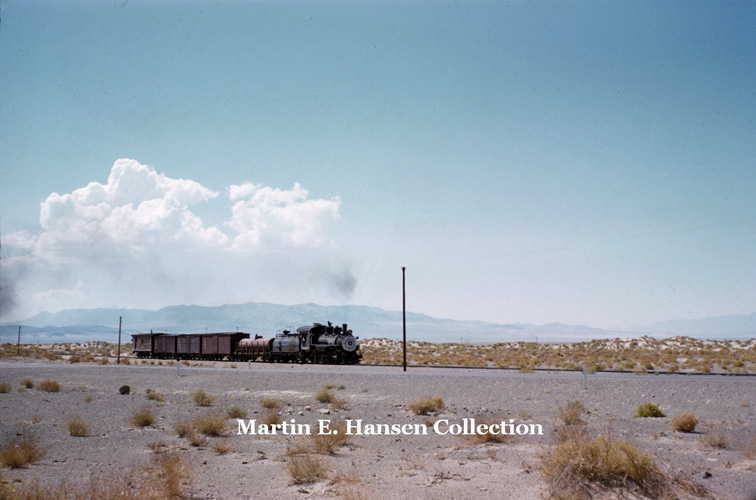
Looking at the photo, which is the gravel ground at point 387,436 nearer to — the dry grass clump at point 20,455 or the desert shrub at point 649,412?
the dry grass clump at point 20,455

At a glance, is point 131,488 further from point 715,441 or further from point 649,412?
point 649,412

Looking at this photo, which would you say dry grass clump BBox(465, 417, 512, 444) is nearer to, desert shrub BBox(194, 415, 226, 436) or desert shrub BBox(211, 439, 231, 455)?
desert shrub BBox(211, 439, 231, 455)

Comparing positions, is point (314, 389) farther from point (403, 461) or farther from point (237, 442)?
point (403, 461)

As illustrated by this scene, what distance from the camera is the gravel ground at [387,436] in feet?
34.0

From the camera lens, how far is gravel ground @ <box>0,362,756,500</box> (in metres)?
10.4

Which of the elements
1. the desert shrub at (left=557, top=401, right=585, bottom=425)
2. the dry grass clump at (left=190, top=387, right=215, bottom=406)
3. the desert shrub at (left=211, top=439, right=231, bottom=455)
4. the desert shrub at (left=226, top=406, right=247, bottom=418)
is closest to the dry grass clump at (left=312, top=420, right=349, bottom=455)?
the desert shrub at (left=211, top=439, right=231, bottom=455)

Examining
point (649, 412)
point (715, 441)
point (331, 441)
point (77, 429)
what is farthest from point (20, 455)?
point (649, 412)

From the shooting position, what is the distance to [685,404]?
2055cm

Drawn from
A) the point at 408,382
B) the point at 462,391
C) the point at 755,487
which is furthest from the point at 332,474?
the point at 408,382

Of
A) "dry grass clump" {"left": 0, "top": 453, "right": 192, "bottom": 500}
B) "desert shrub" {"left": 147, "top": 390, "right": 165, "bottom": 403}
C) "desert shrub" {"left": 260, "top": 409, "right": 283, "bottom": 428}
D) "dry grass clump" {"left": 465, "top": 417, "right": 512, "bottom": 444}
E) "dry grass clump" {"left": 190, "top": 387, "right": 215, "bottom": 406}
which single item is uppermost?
"dry grass clump" {"left": 0, "top": 453, "right": 192, "bottom": 500}

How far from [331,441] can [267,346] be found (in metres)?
41.3

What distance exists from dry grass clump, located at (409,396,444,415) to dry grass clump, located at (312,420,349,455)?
494 centimetres

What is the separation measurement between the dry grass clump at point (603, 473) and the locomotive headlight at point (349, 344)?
36.5 m

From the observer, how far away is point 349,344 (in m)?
46.1
